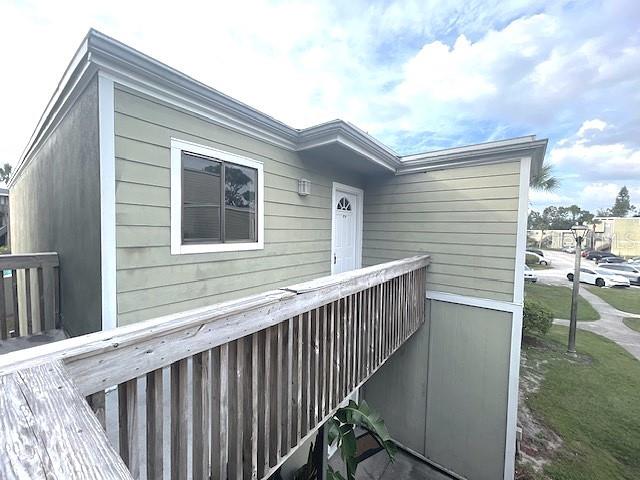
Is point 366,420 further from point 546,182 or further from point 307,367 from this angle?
point 546,182

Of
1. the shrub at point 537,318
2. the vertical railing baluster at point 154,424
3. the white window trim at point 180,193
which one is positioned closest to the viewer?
the vertical railing baluster at point 154,424

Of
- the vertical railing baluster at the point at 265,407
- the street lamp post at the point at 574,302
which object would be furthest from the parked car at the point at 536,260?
the vertical railing baluster at the point at 265,407

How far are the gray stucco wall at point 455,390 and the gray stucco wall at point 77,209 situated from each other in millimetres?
4801

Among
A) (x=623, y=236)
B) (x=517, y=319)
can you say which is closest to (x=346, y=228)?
(x=517, y=319)

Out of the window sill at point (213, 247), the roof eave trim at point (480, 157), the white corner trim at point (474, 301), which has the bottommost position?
the white corner trim at point (474, 301)

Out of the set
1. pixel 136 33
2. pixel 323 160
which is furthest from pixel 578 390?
pixel 136 33

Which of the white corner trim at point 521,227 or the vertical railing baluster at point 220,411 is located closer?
the vertical railing baluster at point 220,411

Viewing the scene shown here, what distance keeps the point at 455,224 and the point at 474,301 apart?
1.30 metres

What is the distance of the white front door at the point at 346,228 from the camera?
5148mm

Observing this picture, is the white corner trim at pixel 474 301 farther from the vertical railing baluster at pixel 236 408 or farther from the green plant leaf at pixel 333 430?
the vertical railing baluster at pixel 236 408

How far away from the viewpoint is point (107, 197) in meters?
2.30

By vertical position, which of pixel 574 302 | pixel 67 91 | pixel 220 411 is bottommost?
pixel 574 302

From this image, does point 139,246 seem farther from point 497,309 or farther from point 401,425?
point 401,425

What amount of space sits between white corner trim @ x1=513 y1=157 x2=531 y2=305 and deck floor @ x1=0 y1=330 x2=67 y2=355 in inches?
232
